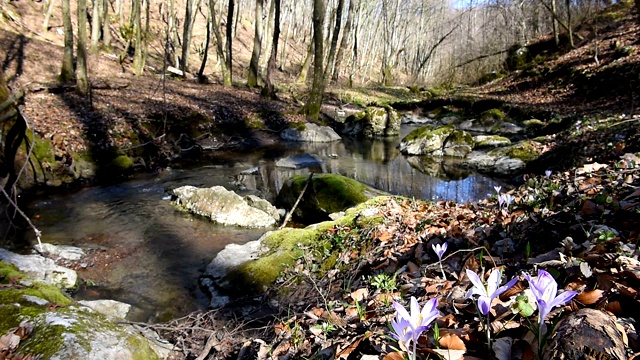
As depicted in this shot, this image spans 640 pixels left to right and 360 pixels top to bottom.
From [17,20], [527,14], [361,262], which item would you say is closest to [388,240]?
[361,262]

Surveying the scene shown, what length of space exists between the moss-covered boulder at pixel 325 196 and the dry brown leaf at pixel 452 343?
17.9ft

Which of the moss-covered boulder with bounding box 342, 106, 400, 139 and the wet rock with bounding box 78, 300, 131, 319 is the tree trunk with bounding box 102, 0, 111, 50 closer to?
the moss-covered boulder with bounding box 342, 106, 400, 139

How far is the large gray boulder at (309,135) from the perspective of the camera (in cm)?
1680

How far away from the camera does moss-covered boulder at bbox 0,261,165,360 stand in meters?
2.64

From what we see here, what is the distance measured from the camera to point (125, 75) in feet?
67.1

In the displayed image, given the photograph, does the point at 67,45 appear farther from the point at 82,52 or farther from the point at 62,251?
the point at 62,251

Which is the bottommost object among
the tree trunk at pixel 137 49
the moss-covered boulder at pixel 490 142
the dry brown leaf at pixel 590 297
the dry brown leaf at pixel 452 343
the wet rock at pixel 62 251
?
the wet rock at pixel 62 251

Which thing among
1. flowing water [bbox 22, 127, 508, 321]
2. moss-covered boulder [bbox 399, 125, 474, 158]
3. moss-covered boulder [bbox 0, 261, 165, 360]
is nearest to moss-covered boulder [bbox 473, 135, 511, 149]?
moss-covered boulder [bbox 399, 125, 474, 158]

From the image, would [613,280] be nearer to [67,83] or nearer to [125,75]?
[67,83]

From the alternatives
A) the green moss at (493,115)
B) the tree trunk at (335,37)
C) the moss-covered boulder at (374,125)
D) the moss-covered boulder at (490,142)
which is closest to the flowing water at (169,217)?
the moss-covered boulder at (490,142)

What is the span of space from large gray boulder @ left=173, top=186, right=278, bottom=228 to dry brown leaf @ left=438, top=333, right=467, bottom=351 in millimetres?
6028

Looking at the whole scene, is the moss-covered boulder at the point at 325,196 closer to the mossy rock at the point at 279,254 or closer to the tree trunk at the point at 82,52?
the mossy rock at the point at 279,254

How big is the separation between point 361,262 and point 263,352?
1.53 m

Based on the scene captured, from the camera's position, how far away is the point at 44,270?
492 cm
